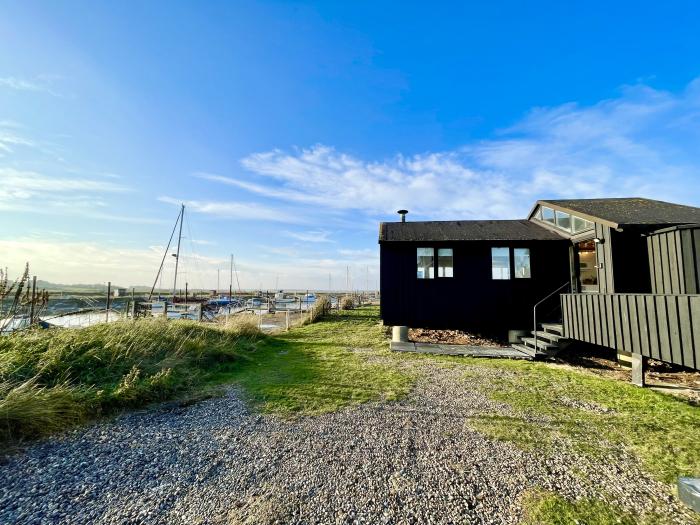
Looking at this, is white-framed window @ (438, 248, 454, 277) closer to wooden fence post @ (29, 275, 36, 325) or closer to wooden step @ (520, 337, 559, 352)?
wooden step @ (520, 337, 559, 352)

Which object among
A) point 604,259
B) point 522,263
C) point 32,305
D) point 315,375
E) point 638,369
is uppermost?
point 522,263

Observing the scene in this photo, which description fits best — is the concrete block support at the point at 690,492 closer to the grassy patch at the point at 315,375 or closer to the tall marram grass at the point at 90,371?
the grassy patch at the point at 315,375

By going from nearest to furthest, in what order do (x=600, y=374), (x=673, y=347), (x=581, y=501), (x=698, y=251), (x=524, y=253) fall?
(x=581, y=501) → (x=673, y=347) → (x=698, y=251) → (x=600, y=374) → (x=524, y=253)

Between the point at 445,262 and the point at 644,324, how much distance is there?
6.47m

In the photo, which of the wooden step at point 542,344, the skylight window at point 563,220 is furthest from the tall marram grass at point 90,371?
the skylight window at point 563,220

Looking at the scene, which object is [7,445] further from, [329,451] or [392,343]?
[392,343]

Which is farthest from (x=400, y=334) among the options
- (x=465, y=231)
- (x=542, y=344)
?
(x=465, y=231)

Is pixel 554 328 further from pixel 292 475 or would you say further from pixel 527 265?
pixel 292 475

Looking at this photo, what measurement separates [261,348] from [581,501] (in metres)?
8.89

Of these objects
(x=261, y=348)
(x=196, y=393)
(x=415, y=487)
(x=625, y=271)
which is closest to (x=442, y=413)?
(x=415, y=487)

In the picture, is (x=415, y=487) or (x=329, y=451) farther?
(x=329, y=451)

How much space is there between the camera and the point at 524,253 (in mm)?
11930

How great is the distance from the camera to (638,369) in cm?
701

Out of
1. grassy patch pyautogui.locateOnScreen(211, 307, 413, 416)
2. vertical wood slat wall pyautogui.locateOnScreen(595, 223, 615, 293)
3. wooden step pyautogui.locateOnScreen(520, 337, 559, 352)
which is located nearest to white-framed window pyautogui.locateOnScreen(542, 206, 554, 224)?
vertical wood slat wall pyautogui.locateOnScreen(595, 223, 615, 293)
